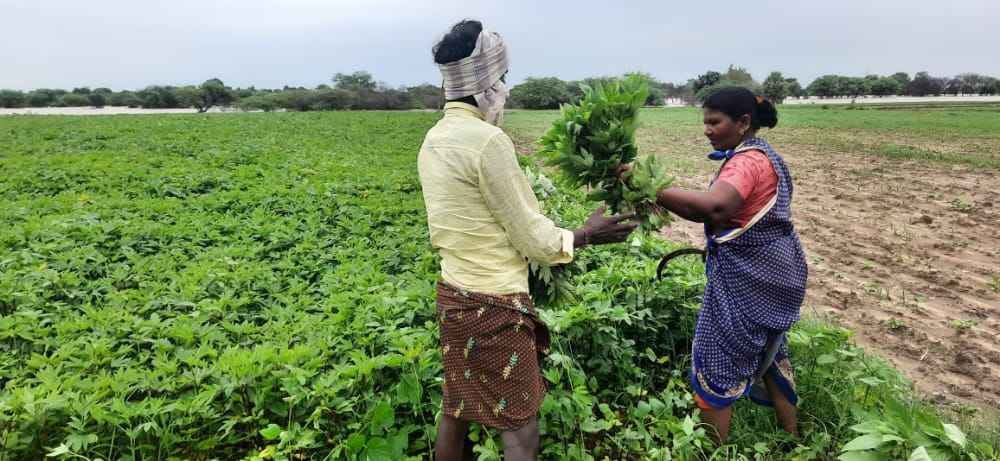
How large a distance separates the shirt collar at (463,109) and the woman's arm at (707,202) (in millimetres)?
834

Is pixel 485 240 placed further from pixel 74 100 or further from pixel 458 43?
pixel 74 100

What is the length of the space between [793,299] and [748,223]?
0.42 metres

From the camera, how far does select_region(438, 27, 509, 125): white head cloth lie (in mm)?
1809

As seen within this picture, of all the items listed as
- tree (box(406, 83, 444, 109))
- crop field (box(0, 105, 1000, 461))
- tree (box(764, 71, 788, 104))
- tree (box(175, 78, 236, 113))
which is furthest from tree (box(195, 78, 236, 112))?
crop field (box(0, 105, 1000, 461))

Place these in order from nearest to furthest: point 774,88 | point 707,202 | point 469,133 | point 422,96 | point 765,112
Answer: point 469,133
point 707,202
point 765,112
point 774,88
point 422,96

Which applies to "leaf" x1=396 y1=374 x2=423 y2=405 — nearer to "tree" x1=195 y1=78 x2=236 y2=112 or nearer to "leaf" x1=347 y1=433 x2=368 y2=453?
"leaf" x1=347 y1=433 x2=368 y2=453

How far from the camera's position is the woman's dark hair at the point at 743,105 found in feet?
7.89

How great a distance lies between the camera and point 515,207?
1.79 meters

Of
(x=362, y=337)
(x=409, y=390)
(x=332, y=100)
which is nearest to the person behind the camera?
(x=409, y=390)

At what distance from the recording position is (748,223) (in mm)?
2293

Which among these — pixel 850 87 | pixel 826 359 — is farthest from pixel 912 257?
pixel 850 87

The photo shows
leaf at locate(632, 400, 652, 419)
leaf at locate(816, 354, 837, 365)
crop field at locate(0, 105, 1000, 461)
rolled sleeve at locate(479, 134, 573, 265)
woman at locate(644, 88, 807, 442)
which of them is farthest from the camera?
leaf at locate(816, 354, 837, 365)

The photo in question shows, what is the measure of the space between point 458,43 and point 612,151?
0.86m

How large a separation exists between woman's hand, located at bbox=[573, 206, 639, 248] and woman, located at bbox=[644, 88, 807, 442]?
0.29m
